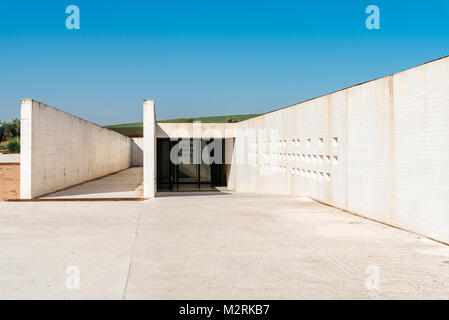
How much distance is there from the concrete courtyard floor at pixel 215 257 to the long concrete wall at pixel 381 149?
602 mm

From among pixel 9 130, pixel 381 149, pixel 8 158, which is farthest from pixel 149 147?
pixel 9 130

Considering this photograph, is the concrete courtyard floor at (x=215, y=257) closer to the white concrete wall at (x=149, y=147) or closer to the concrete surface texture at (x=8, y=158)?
the white concrete wall at (x=149, y=147)

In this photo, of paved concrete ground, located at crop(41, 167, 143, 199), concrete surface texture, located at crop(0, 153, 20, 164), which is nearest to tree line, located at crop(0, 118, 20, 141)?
concrete surface texture, located at crop(0, 153, 20, 164)

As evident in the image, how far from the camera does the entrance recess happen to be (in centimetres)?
2789

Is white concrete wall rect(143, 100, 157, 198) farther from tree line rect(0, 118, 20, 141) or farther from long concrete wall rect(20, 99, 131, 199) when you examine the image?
tree line rect(0, 118, 20, 141)

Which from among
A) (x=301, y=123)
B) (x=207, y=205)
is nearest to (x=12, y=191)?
(x=207, y=205)

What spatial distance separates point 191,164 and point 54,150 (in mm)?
13358

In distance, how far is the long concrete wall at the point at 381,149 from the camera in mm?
8055

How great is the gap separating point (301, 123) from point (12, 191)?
43.9 feet

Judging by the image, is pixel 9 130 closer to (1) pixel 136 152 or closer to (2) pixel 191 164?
(1) pixel 136 152

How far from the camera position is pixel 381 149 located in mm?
10109

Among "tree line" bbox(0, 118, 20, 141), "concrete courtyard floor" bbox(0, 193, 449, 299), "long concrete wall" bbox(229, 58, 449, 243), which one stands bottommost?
"concrete courtyard floor" bbox(0, 193, 449, 299)

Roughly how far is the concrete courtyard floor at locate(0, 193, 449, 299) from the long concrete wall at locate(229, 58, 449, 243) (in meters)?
0.60
